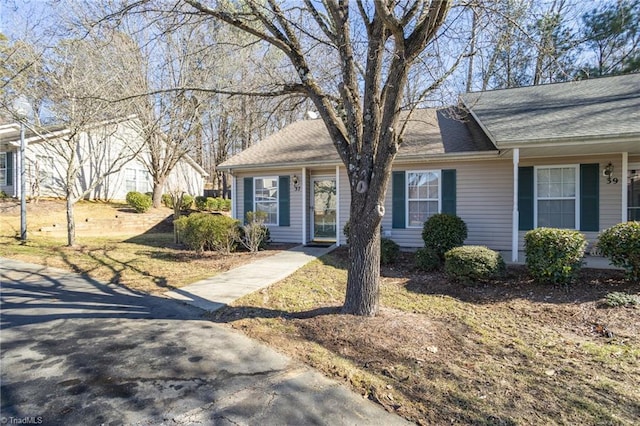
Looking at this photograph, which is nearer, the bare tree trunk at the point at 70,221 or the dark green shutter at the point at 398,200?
the dark green shutter at the point at 398,200

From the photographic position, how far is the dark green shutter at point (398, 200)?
10219 millimetres

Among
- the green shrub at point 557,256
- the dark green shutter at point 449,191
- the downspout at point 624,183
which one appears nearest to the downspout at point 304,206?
the dark green shutter at point 449,191

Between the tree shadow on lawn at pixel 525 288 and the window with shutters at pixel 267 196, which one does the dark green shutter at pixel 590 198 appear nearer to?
the tree shadow on lawn at pixel 525 288

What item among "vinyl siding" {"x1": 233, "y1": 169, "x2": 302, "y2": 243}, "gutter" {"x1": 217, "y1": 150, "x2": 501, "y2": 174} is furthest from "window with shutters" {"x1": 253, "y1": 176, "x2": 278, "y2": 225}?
"gutter" {"x1": 217, "y1": 150, "x2": 501, "y2": 174}

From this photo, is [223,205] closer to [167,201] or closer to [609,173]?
[167,201]

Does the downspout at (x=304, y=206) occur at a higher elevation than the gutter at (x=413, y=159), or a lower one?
lower

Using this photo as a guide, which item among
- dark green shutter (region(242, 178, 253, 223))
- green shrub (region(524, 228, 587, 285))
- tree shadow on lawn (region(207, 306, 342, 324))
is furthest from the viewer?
dark green shutter (region(242, 178, 253, 223))

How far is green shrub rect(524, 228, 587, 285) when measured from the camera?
602 cm

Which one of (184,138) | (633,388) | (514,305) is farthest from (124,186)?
(633,388)

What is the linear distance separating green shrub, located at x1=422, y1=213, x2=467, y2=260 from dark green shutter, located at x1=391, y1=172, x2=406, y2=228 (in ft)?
6.09

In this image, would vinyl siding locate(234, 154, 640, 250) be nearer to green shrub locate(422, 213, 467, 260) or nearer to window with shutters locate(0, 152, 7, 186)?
green shrub locate(422, 213, 467, 260)

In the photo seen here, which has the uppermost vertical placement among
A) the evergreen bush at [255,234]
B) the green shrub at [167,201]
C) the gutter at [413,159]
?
the gutter at [413,159]

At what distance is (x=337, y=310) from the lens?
15.9 ft

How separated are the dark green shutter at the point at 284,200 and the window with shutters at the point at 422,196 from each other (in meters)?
3.92
